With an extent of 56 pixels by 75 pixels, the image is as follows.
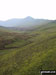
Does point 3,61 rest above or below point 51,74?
below

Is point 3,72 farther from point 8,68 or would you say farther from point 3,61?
point 3,61

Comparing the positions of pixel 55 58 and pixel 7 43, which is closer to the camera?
pixel 55 58

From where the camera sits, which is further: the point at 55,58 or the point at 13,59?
the point at 13,59

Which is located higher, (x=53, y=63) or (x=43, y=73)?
(x=43, y=73)

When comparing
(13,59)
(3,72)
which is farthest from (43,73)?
(13,59)

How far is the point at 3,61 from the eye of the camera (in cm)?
6606

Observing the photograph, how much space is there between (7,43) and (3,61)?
4769cm

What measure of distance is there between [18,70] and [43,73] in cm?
3217

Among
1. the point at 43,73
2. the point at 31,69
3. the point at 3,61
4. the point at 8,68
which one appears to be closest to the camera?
the point at 43,73

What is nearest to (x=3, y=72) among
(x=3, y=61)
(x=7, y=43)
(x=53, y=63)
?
(x=3, y=61)

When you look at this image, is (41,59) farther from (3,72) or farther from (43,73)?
(43,73)

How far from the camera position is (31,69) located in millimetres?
51625

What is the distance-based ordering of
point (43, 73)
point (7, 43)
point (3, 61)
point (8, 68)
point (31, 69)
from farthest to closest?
point (7, 43) < point (3, 61) < point (8, 68) < point (31, 69) < point (43, 73)

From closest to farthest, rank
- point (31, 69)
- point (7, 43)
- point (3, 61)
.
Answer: point (31, 69), point (3, 61), point (7, 43)
